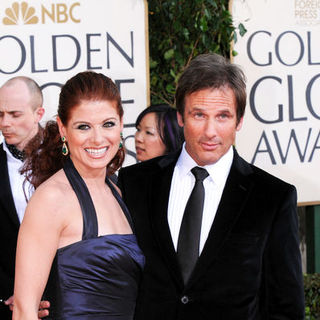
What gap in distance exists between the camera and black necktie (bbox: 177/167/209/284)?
249cm

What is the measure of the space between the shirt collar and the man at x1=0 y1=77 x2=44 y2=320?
3.23ft

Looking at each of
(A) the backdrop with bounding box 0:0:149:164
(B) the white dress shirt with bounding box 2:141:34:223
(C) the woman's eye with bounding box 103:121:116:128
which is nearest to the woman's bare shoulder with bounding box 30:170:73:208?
(C) the woman's eye with bounding box 103:121:116:128

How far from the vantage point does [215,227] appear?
2.50 metres

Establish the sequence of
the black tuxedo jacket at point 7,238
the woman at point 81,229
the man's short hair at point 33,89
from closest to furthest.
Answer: the woman at point 81,229
the black tuxedo jacket at point 7,238
the man's short hair at point 33,89

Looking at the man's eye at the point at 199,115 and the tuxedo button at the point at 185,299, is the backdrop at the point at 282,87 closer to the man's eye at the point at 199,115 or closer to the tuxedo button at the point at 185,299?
the man's eye at the point at 199,115

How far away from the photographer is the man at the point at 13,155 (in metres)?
3.64

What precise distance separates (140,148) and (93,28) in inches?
40.9

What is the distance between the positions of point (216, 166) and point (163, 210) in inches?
10.8

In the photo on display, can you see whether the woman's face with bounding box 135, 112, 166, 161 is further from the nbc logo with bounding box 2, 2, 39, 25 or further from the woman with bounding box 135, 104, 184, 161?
the nbc logo with bounding box 2, 2, 39, 25

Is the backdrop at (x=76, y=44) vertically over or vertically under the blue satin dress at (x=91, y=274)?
over

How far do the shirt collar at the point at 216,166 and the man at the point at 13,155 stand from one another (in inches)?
38.8

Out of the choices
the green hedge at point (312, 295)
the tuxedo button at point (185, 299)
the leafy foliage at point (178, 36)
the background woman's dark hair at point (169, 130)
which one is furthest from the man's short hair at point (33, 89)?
the green hedge at point (312, 295)

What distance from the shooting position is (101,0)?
4594 millimetres

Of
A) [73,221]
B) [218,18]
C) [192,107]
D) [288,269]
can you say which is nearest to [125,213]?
[73,221]
